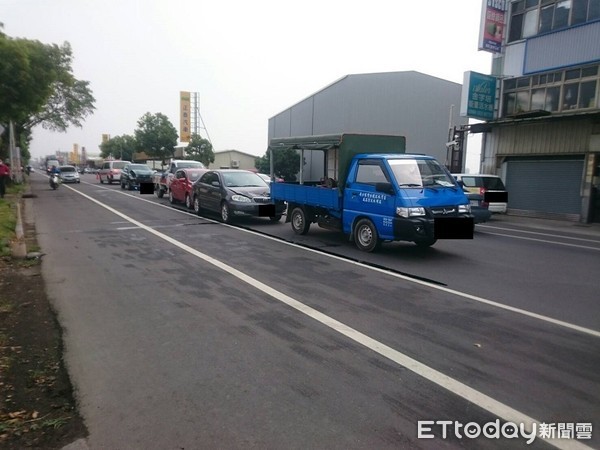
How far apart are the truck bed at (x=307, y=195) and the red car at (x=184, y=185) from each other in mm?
5937

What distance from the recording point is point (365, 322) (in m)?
5.16

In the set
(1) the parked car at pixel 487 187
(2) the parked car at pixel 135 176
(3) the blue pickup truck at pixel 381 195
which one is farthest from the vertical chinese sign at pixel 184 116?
(3) the blue pickup truck at pixel 381 195

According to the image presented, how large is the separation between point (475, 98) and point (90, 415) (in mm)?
21982

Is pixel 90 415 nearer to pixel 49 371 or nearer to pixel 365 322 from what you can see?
pixel 49 371

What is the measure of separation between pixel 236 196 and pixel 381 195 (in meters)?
5.74

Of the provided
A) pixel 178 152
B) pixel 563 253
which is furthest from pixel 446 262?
pixel 178 152

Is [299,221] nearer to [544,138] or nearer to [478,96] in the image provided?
[544,138]

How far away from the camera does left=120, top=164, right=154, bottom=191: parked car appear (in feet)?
94.2

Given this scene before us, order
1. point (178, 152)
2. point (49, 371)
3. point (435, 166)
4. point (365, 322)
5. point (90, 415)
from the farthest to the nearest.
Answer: point (178, 152) < point (435, 166) < point (365, 322) < point (49, 371) < point (90, 415)

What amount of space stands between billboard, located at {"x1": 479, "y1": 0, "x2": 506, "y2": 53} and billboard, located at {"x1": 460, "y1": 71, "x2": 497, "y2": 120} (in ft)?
4.90

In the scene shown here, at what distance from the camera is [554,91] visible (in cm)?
1998

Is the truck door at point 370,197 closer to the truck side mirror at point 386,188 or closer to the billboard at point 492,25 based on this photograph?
the truck side mirror at point 386,188

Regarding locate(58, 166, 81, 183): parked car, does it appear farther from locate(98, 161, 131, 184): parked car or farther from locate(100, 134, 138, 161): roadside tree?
locate(100, 134, 138, 161): roadside tree

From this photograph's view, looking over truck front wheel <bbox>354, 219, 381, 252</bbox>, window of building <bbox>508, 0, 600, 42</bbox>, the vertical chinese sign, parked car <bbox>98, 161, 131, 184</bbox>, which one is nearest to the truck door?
truck front wheel <bbox>354, 219, 381, 252</bbox>
